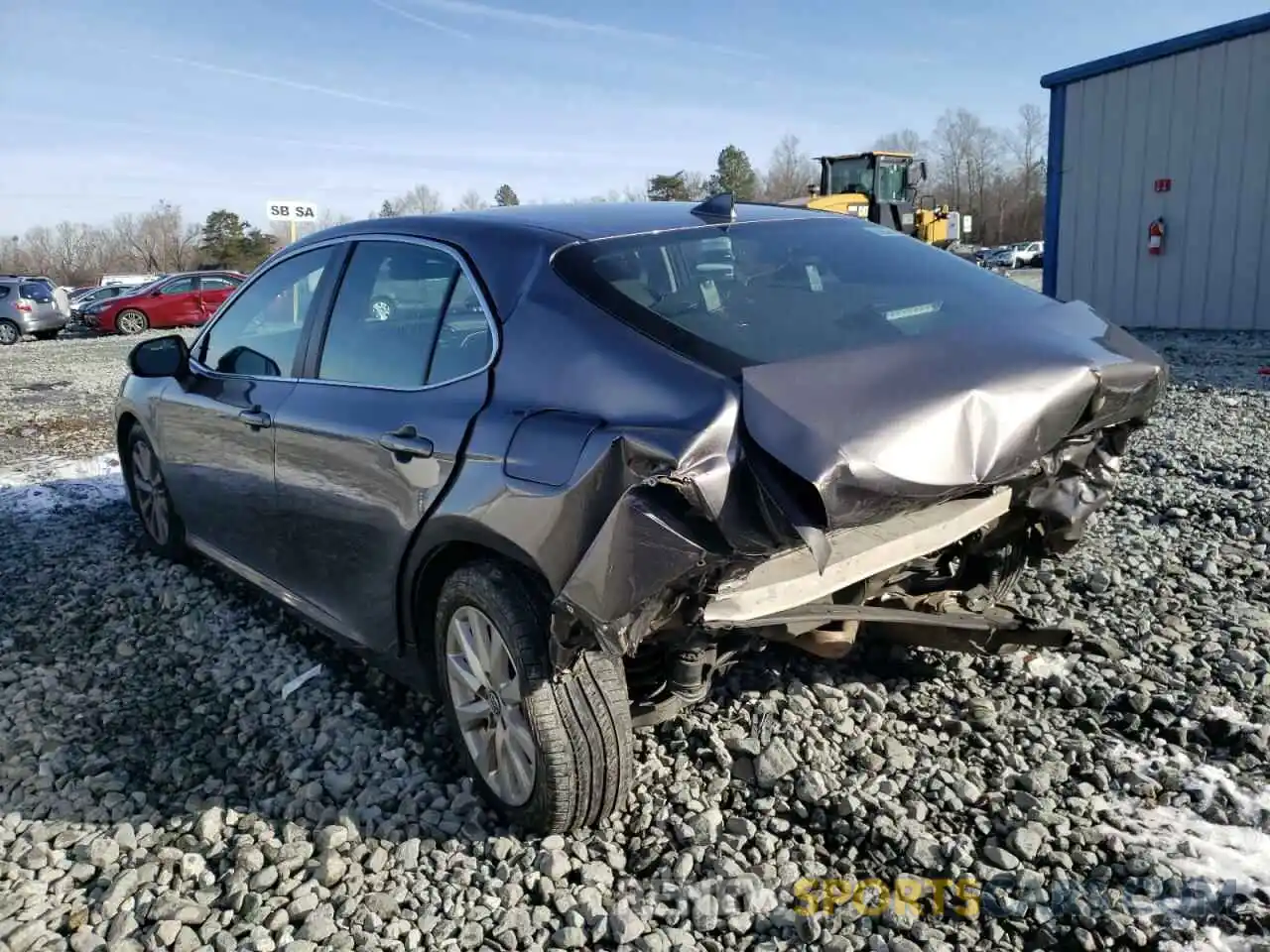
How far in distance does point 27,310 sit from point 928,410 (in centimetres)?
2663

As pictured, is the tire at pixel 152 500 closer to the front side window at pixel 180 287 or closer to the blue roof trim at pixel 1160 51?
the blue roof trim at pixel 1160 51

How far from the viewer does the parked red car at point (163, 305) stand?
25.8 metres

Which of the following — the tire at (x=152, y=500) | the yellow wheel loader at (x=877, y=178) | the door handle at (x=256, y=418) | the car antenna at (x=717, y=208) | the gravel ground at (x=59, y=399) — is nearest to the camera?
the car antenna at (x=717, y=208)

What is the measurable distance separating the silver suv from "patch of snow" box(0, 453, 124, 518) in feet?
61.1

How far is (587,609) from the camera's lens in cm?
216

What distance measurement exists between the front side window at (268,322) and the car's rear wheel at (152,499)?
87 centimetres

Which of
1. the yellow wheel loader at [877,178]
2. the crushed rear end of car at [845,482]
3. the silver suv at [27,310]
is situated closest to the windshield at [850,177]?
the yellow wheel loader at [877,178]

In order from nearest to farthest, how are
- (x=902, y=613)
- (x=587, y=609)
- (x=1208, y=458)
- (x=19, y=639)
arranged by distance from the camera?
(x=587, y=609) < (x=902, y=613) < (x=19, y=639) < (x=1208, y=458)

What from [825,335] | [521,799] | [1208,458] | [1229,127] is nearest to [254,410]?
[521,799]

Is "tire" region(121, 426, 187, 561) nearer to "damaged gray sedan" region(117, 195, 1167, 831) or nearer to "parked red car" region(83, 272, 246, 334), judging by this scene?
"damaged gray sedan" region(117, 195, 1167, 831)

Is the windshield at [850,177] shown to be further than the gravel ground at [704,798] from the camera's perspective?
Yes

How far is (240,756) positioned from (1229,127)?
1374 centimetres

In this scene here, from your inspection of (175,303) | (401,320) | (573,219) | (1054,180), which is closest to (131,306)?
(175,303)

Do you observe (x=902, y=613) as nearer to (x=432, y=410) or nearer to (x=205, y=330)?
(x=432, y=410)
